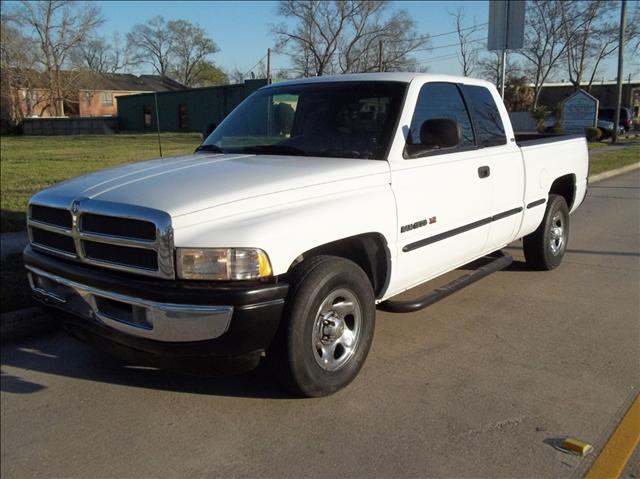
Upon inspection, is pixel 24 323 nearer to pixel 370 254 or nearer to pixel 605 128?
pixel 370 254

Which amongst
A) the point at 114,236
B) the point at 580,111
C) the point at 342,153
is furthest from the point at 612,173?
the point at 114,236

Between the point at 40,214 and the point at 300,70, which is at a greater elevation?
the point at 300,70

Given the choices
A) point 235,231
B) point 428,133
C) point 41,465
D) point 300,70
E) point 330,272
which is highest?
point 300,70

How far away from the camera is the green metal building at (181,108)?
152ft

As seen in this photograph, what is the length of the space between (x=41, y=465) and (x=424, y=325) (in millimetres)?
3006

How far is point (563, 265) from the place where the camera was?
696 centimetres

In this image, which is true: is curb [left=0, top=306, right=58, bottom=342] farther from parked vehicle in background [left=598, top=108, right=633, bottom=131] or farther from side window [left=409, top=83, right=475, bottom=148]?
parked vehicle in background [left=598, top=108, right=633, bottom=131]

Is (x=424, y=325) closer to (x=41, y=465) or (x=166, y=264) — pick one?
(x=166, y=264)

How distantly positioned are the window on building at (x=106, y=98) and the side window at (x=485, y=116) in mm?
75084

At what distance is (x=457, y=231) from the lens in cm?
471

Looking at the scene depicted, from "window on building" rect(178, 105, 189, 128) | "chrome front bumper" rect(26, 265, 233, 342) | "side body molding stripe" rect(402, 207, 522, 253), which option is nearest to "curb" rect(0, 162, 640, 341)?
"chrome front bumper" rect(26, 265, 233, 342)

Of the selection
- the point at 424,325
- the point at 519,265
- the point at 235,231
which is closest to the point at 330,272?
the point at 235,231

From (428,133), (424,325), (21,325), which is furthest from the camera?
(424,325)

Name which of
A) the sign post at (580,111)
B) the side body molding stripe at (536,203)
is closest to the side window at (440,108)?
the side body molding stripe at (536,203)
